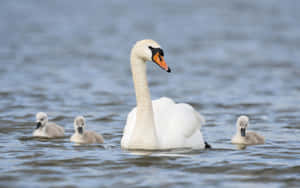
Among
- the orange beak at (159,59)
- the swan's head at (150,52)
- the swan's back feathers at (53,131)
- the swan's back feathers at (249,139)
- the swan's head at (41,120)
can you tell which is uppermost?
the swan's head at (150,52)

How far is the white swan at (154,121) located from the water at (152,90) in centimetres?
19

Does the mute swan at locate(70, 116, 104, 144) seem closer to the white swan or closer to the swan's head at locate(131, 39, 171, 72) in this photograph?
the white swan

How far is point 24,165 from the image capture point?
9.24 metres

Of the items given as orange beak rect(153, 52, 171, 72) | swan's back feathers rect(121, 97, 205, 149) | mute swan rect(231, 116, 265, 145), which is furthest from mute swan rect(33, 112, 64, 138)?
mute swan rect(231, 116, 265, 145)

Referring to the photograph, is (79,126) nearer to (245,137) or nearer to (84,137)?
(84,137)

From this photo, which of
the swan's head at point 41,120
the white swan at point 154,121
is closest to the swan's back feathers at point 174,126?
the white swan at point 154,121

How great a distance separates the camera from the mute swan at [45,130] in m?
11.2

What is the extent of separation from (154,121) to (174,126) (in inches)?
11.4

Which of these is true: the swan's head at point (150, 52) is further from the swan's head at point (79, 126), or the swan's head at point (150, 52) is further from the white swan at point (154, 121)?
the swan's head at point (79, 126)

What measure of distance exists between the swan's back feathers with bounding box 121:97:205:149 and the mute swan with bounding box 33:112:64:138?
1.44 metres

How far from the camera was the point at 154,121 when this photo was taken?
9.96 m

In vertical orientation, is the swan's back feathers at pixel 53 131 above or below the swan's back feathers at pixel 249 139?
above

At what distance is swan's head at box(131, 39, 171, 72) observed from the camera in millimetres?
9680

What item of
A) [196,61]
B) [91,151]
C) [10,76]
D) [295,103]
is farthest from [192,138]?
[196,61]
